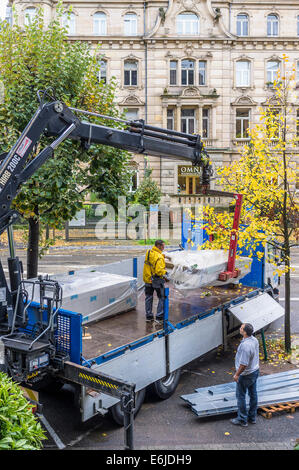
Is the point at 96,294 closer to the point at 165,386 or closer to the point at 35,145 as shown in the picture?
the point at 165,386

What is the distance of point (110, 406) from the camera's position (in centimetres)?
672

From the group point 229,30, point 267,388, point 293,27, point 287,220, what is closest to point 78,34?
point 229,30

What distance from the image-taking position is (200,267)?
9609 mm

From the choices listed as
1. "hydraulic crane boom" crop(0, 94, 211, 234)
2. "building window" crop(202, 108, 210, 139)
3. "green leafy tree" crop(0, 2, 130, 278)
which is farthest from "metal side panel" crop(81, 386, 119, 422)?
"building window" crop(202, 108, 210, 139)

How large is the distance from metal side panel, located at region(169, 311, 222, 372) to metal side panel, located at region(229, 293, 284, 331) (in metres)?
0.52

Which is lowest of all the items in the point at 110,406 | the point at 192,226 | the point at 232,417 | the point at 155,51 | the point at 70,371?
the point at 232,417

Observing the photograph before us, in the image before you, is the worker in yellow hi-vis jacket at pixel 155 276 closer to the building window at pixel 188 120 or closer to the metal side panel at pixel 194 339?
the metal side panel at pixel 194 339

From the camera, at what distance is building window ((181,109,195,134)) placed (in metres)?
36.2

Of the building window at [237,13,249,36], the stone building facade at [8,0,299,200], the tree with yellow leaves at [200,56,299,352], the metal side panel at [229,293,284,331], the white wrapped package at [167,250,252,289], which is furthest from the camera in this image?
the building window at [237,13,249,36]

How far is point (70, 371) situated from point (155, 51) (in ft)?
110

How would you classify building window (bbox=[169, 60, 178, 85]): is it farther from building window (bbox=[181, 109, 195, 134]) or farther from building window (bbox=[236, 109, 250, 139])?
building window (bbox=[236, 109, 250, 139])

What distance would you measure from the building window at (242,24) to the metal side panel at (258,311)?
3115cm

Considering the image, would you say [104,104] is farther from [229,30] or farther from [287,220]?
[229,30]

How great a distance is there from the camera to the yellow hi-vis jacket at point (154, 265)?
336 inches
